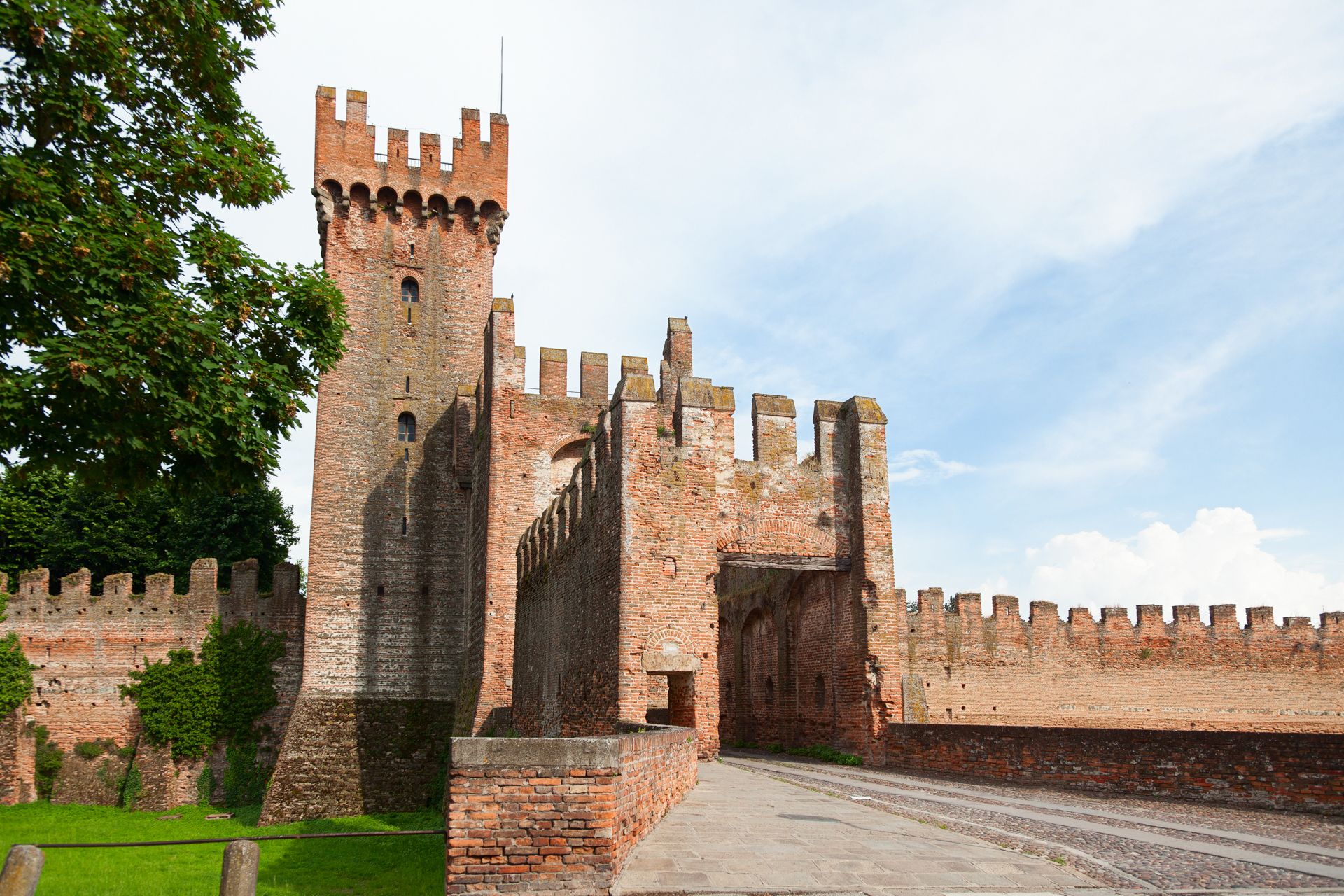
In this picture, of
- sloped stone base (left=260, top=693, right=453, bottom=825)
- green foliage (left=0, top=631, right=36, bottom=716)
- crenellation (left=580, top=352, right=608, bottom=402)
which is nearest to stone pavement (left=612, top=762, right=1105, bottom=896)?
crenellation (left=580, top=352, right=608, bottom=402)

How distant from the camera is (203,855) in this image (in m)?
23.6

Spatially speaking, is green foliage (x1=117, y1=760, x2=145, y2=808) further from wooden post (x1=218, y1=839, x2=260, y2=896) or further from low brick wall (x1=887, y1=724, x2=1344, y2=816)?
wooden post (x1=218, y1=839, x2=260, y2=896)

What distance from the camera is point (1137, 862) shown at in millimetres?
7902

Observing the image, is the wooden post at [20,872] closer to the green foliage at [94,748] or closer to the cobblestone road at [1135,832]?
the cobblestone road at [1135,832]

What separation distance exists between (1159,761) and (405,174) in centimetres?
2836

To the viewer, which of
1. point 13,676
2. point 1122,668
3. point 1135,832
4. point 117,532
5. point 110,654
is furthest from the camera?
point 117,532

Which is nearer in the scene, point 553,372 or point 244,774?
point 553,372

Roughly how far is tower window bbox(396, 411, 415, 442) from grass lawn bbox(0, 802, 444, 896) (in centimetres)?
1109

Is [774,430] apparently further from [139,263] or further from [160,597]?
[160,597]

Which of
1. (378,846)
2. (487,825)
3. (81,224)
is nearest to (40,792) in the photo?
(378,846)

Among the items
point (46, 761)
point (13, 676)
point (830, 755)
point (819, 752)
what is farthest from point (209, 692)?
point (830, 755)

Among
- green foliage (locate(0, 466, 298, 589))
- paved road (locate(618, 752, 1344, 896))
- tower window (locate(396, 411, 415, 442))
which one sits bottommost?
paved road (locate(618, 752, 1344, 896))

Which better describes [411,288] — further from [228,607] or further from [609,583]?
[609,583]

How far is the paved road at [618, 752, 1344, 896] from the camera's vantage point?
709 centimetres
